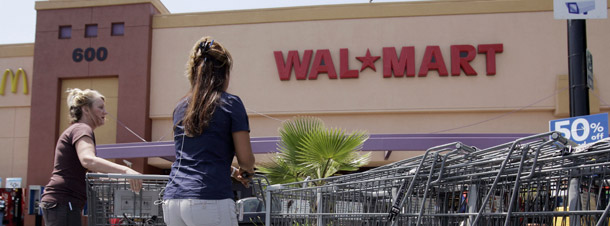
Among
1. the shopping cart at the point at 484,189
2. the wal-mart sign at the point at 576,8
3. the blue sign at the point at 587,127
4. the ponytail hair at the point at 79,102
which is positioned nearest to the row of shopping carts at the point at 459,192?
the shopping cart at the point at 484,189

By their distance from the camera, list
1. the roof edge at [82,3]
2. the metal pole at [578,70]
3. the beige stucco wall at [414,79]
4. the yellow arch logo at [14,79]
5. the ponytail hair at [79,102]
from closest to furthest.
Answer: the ponytail hair at [79,102] < the metal pole at [578,70] < the beige stucco wall at [414,79] < the roof edge at [82,3] < the yellow arch logo at [14,79]

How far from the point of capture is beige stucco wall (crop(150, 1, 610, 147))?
660 inches

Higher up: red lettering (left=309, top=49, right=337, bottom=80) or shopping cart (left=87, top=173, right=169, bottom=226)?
red lettering (left=309, top=49, right=337, bottom=80)

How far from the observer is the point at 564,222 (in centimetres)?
289

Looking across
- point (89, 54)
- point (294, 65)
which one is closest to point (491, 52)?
point (294, 65)

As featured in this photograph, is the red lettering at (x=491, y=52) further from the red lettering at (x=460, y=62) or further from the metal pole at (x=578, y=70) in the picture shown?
the metal pole at (x=578, y=70)

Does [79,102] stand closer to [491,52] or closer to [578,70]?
Answer: [578,70]

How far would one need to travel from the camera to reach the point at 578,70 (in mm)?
5926

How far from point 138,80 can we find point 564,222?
1660 cm

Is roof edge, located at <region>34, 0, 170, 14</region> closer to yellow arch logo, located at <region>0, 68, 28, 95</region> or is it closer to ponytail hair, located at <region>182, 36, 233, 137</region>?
yellow arch logo, located at <region>0, 68, 28, 95</region>

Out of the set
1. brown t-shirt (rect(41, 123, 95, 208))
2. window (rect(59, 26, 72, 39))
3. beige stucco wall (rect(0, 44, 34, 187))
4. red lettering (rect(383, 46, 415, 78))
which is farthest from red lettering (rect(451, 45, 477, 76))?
brown t-shirt (rect(41, 123, 95, 208))

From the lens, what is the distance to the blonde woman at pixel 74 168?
3.76m

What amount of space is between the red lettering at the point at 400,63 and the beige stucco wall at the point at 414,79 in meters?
0.18

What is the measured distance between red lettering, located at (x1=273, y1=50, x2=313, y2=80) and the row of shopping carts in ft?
44.5
